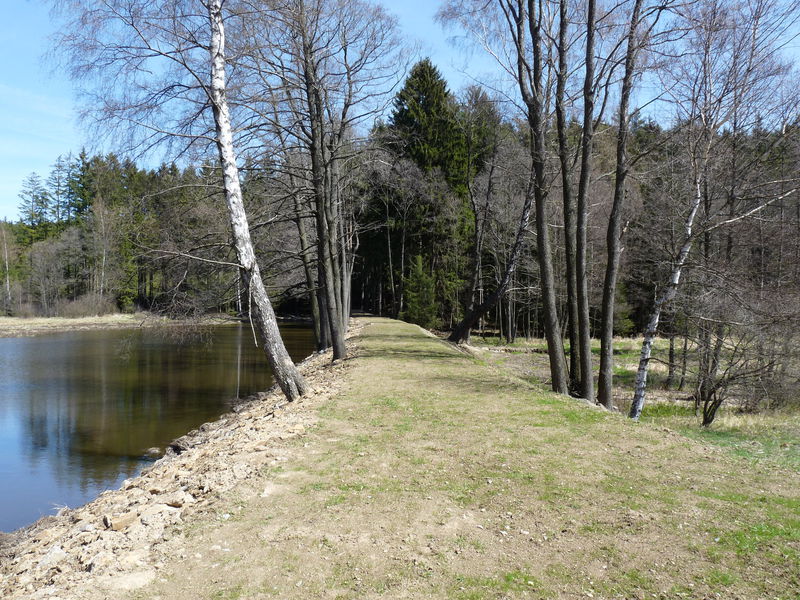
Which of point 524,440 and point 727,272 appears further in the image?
point 727,272

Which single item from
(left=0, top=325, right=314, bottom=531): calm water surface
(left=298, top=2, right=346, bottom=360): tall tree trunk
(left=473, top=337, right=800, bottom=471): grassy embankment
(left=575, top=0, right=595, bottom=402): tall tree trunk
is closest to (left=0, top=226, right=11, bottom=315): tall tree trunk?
→ (left=0, top=325, right=314, bottom=531): calm water surface

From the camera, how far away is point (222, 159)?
7.48m

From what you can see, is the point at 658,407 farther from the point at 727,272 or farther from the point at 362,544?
the point at 362,544

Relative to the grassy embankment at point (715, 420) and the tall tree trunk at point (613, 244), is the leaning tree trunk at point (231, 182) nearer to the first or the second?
the tall tree trunk at point (613, 244)

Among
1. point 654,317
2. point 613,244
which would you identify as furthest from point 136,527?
point 654,317

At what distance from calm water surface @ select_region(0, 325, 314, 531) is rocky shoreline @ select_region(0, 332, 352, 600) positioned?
8.66 ft

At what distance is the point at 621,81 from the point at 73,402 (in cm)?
1605

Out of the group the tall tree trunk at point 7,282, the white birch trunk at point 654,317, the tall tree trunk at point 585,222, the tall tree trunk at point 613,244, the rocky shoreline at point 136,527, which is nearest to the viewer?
the rocky shoreline at point 136,527

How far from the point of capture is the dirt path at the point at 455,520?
3174 mm

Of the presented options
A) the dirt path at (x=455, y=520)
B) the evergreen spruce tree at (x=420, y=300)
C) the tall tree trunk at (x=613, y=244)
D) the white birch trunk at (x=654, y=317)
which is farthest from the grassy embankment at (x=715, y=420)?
the evergreen spruce tree at (x=420, y=300)

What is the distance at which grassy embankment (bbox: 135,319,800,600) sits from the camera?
3.16 m

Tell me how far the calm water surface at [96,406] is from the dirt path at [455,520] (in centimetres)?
426

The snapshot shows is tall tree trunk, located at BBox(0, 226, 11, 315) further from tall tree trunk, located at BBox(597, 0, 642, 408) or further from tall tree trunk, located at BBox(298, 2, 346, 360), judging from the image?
tall tree trunk, located at BBox(597, 0, 642, 408)

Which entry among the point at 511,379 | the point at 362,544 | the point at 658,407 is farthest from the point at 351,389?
the point at 658,407
